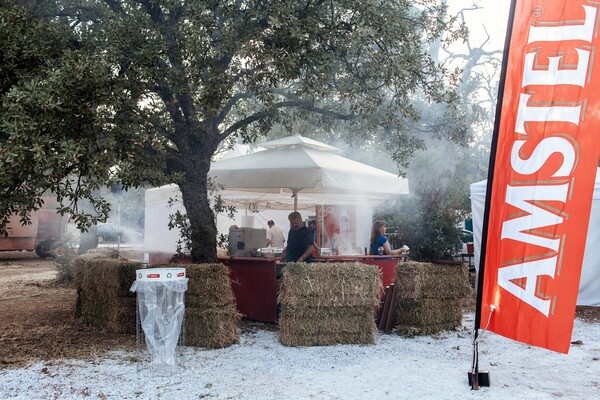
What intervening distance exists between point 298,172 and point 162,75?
2.50 metres

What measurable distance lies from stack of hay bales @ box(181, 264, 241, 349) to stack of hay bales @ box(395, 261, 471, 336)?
2.39 metres

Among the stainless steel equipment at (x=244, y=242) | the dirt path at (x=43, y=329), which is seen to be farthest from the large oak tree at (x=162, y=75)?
the dirt path at (x=43, y=329)

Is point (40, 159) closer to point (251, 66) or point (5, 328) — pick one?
point (251, 66)

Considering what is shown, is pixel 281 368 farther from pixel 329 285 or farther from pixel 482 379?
pixel 482 379

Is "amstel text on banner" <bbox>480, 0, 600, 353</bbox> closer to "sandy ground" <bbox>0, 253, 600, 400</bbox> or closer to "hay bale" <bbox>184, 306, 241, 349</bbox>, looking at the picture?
"sandy ground" <bbox>0, 253, 600, 400</bbox>

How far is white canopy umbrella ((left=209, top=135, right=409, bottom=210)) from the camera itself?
802cm

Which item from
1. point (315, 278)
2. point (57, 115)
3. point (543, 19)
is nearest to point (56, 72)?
point (57, 115)

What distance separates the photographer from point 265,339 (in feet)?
23.9

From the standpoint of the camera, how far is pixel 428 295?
7.64m

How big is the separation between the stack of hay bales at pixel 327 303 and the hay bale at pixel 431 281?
0.62 m

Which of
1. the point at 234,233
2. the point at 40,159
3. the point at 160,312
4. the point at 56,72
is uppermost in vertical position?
the point at 56,72

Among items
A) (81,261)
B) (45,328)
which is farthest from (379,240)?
(81,261)

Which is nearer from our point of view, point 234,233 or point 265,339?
point 265,339

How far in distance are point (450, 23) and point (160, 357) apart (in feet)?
18.6
